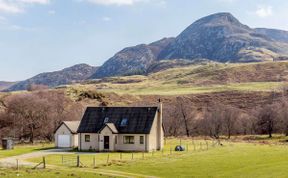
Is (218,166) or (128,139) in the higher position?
(128,139)

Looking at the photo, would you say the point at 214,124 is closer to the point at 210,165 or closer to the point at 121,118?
the point at 121,118

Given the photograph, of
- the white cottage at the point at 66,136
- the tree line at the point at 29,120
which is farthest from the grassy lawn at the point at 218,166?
the tree line at the point at 29,120

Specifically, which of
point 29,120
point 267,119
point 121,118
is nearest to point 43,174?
point 121,118

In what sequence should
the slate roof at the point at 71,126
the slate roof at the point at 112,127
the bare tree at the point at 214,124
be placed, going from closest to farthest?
the slate roof at the point at 112,127 → the slate roof at the point at 71,126 → the bare tree at the point at 214,124

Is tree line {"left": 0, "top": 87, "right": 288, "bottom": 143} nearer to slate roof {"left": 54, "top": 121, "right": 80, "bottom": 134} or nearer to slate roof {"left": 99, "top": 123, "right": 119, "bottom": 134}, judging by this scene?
slate roof {"left": 54, "top": 121, "right": 80, "bottom": 134}

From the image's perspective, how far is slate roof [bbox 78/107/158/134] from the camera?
7225cm

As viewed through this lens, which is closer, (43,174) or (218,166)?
(43,174)

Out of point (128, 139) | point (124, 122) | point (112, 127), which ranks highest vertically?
point (124, 122)

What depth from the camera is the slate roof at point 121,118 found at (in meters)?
72.2

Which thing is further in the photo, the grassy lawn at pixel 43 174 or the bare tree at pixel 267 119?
the bare tree at pixel 267 119

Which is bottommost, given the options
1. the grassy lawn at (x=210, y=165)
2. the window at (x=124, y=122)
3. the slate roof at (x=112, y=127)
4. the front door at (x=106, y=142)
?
the grassy lawn at (x=210, y=165)

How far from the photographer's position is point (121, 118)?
246ft

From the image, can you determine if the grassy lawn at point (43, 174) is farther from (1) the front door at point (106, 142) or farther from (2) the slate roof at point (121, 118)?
(2) the slate roof at point (121, 118)

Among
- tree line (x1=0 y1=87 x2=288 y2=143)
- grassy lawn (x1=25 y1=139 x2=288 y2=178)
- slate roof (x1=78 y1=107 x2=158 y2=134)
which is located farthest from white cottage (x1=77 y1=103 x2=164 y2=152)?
tree line (x1=0 y1=87 x2=288 y2=143)
